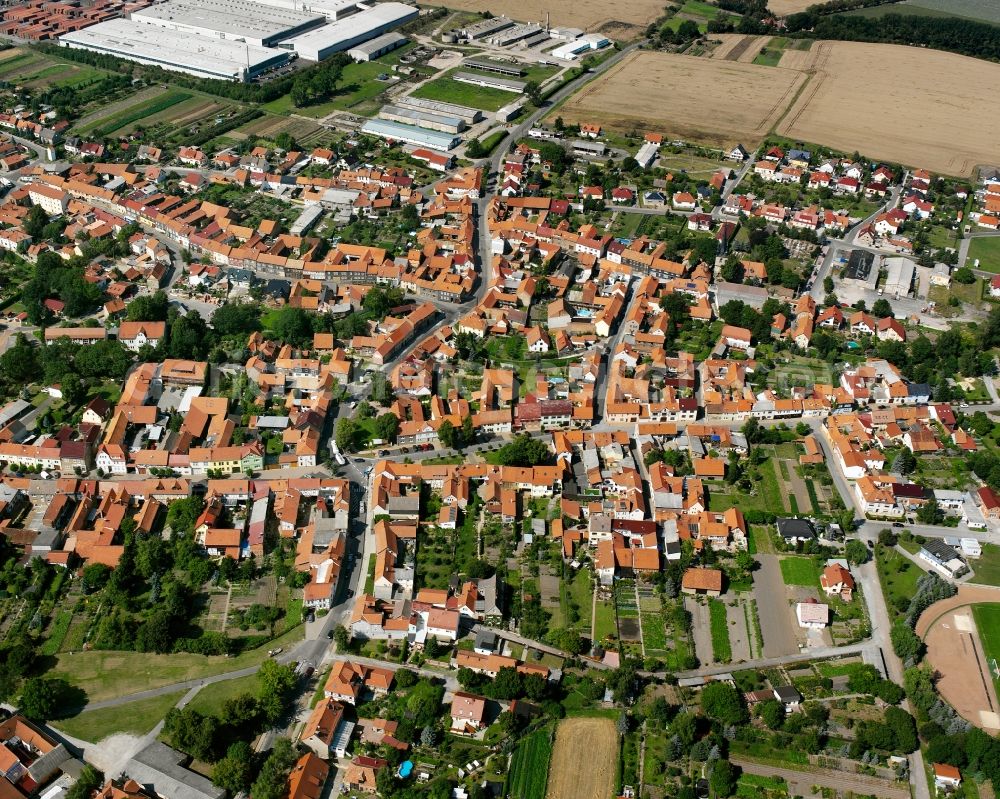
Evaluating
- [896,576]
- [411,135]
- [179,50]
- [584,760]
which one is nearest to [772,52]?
[411,135]

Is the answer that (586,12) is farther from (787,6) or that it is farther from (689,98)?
(689,98)

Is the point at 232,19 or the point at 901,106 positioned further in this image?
the point at 232,19

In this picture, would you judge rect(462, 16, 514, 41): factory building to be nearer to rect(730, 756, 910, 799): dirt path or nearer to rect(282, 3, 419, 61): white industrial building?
rect(282, 3, 419, 61): white industrial building

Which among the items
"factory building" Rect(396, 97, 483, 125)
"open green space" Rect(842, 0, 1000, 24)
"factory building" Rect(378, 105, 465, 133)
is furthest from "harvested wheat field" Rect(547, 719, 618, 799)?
"open green space" Rect(842, 0, 1000, 24)

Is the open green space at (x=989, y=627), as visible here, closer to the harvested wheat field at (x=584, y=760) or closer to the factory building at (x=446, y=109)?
the harvested wheat field at (x=584, y=760)

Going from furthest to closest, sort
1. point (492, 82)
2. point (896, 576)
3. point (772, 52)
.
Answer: point (772, 52) → point (492, 82) → point (896, 576)

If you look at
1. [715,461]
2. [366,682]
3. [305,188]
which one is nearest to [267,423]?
[366,682]
